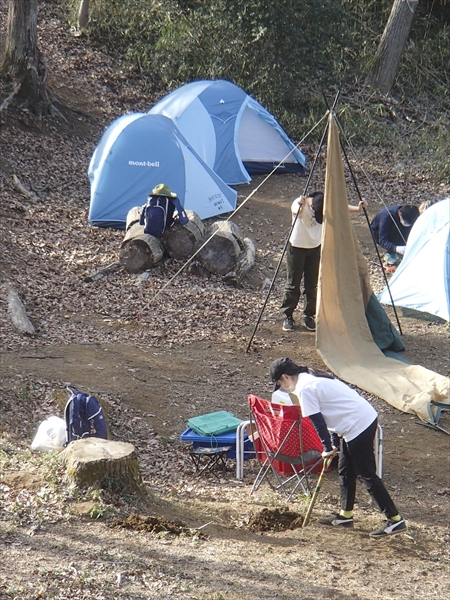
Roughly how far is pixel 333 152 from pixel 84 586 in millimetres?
5551

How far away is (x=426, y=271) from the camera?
970 centimetres

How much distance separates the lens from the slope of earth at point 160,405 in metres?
4.39

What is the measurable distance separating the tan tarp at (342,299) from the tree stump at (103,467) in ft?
11.1

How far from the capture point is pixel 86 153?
45.8 feet

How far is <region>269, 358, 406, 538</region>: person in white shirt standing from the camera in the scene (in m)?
5.08

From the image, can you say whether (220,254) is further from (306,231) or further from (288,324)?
(306,231)

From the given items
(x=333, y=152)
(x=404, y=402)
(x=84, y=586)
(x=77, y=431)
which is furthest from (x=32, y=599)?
(x=333, y=152)

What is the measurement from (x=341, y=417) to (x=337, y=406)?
0.08 m

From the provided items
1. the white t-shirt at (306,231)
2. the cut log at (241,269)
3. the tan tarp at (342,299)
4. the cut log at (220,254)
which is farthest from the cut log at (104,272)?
the tan tarp at (342,299)

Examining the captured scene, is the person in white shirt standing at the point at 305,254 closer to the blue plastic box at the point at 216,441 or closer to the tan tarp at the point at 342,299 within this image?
the tan tarp at the point at 342,299

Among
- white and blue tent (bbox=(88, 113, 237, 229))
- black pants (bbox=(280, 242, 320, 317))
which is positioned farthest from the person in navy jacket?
white and blue tent (bbox=(88, 113, 237, 229))

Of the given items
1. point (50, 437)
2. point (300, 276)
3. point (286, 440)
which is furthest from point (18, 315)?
point (286, 440)

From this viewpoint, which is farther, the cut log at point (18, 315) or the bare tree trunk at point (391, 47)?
the bare tree trunk at point (391, 47)

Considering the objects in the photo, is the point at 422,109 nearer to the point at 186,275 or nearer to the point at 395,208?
the point at 395,208
